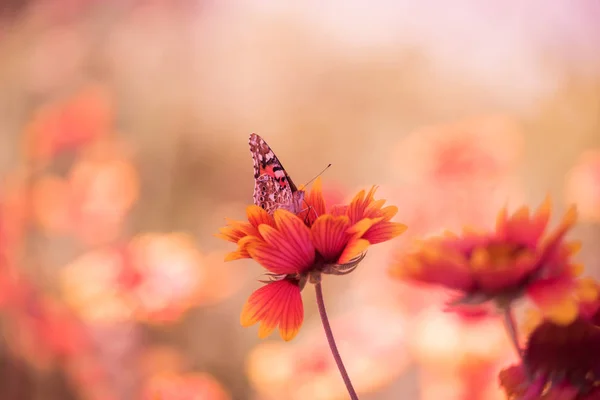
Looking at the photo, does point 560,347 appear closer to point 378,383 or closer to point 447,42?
point 378,383

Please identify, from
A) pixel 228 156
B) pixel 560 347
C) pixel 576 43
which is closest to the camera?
pixel 560 347

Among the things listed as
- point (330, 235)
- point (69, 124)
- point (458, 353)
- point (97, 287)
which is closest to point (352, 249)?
point (330, 235)

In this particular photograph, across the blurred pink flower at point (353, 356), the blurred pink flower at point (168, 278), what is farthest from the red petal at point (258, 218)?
the blurred pink flower at point (168, 278)

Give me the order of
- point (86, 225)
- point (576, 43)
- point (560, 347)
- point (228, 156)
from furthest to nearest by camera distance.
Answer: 1. point (86, 225)
2. point (228, 156)
3. point (576, 43)
4. point (560, 347)

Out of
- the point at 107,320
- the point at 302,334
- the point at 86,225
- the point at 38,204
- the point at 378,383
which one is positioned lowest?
the point at 378,383

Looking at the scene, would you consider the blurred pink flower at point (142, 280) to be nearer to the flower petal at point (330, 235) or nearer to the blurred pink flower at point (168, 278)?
the blurred pink flower at point (168, 278)

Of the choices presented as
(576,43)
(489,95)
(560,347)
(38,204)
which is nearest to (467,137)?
(489,95)

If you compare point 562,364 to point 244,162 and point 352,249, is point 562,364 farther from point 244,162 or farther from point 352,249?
point 244,162
